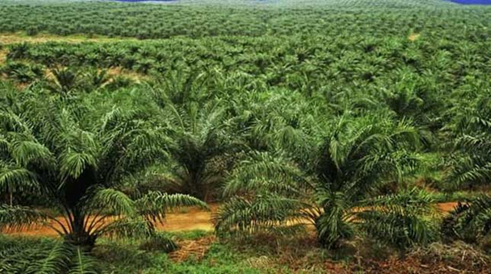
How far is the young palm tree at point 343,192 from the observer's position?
8695mm

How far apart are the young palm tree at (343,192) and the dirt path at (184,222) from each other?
5.25 feet

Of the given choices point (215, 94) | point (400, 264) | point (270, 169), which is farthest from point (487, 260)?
point (215, 94)

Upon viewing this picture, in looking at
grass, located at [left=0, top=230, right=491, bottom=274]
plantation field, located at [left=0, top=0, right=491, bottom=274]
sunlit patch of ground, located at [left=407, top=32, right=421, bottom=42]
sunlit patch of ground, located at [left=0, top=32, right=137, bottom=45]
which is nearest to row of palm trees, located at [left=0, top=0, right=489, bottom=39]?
sunlit patch of ground, located at [left=0, top=32, right=137, bottom=45]

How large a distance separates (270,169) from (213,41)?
33.1 m

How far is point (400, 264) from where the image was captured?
841 centimetres

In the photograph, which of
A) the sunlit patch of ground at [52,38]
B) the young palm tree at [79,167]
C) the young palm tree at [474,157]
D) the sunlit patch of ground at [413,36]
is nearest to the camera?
the young palm tree at [79,167]

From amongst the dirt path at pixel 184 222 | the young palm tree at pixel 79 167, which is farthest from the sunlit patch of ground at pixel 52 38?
the young palm tree at pixel 79 167

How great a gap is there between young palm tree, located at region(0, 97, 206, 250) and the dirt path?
1823mm

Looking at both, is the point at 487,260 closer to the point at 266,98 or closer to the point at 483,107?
the point at 483,107

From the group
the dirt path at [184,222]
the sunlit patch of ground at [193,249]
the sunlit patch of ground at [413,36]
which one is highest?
the sunlit patch of ground at [413,36]

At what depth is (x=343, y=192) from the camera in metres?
9.14

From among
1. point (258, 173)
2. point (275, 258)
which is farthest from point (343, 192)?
point (275, 258)

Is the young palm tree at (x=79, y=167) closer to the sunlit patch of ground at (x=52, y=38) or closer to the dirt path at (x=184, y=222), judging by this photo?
the dirt path at (x=184, y=222)

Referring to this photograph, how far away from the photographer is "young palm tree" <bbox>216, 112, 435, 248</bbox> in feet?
28.5
